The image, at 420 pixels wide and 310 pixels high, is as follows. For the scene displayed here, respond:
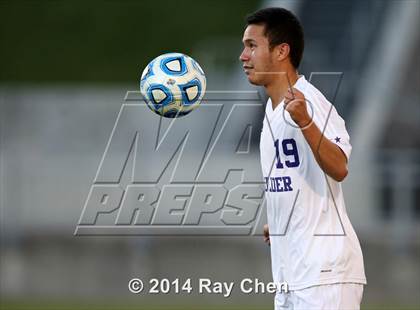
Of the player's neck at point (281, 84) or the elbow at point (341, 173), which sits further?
the player's neck at point (281, 84)

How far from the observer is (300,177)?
212 inches

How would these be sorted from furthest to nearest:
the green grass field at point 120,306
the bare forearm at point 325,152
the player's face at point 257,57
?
the green grass field at point 120,306, the player's face at point 257,57, the bare forearm at point 325,152

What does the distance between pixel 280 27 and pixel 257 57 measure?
0.70ft

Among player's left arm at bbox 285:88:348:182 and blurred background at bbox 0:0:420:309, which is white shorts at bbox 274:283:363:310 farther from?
blurred background at bbox 0:0:420:309

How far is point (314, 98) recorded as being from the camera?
536 centimetres

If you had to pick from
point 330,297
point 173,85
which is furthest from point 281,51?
point 330,297

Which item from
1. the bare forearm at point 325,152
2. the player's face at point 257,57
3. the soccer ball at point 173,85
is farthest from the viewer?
the soccer ball at point 173,85

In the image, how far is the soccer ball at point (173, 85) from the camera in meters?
6.22

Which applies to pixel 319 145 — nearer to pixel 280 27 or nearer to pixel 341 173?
pixel 341 173

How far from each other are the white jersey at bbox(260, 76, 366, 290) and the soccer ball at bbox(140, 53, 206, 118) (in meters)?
0.89

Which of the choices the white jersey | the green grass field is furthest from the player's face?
the green grass field

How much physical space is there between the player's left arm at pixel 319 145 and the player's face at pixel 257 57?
53 cm

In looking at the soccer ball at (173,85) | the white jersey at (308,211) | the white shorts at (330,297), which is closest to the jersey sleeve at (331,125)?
the white jersey at (308,211)

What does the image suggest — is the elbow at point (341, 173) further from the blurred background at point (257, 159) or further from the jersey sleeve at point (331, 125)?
the blurred background at point (257, 159)
